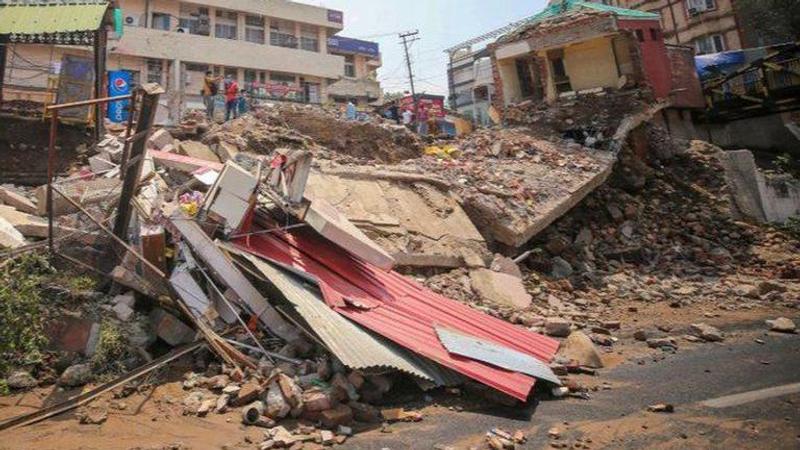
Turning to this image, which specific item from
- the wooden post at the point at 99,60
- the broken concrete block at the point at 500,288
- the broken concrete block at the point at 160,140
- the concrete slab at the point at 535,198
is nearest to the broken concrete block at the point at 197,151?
the broken concrete block at the point at 160,140

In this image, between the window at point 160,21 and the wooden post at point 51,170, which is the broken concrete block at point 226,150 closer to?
the wooden post at point 51,170

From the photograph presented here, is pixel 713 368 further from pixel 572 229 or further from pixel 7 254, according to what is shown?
pixel 7 254

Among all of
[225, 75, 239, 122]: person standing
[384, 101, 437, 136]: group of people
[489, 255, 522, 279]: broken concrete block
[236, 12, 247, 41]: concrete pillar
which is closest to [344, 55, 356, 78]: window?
[236, 12, 247, 41]: concrete pillar

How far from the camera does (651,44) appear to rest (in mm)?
16156

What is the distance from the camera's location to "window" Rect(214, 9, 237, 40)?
28.4 meters

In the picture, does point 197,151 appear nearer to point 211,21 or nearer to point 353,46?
point 211,21

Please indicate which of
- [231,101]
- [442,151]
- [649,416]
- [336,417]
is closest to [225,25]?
[231,101]

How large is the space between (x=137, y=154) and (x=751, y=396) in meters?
6.31

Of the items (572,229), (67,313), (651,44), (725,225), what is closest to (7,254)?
(67,313)

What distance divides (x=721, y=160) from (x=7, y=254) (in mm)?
16826

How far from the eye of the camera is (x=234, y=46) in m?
27.7

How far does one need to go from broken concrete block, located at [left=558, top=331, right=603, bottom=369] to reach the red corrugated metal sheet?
0.15m

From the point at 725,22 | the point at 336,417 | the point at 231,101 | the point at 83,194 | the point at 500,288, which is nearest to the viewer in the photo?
the point at 336,417

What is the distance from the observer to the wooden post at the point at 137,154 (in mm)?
4309
